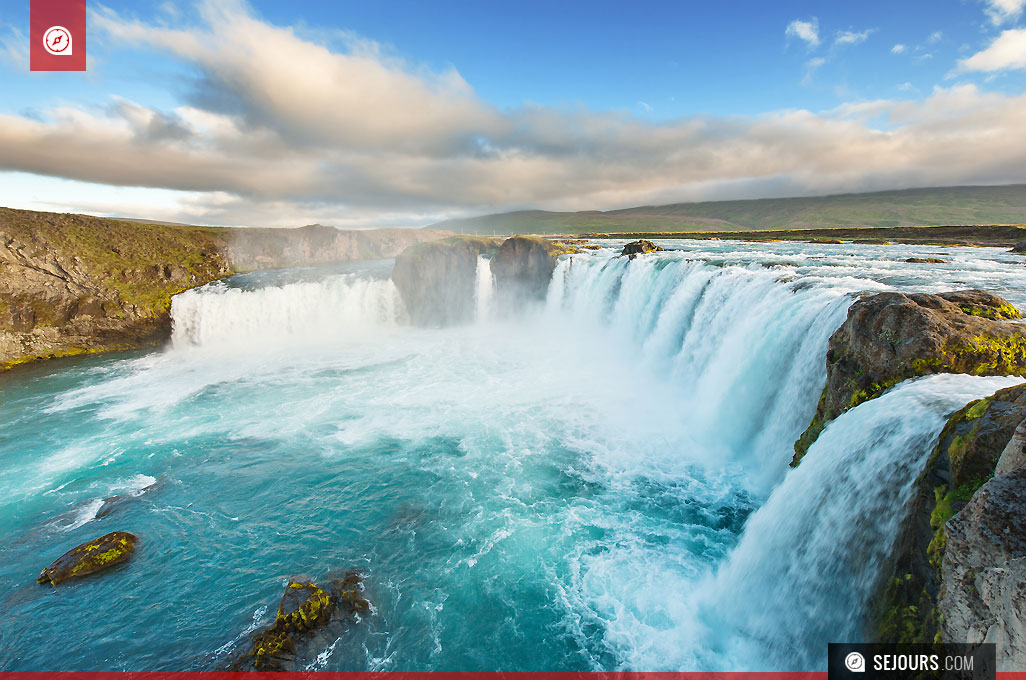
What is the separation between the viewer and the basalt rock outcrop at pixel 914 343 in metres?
8.45

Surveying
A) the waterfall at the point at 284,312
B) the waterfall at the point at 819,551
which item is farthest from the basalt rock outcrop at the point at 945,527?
the waterfall at the point at 284,312

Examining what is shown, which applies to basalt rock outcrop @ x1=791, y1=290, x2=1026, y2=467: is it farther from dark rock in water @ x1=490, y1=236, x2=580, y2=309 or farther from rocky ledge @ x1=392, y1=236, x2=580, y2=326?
rocky ledge @ x1=392, y1=236, x2=580, y2=326

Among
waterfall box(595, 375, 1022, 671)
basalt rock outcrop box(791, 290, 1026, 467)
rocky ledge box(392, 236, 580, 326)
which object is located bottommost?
waterfall box(595, 375, 1022, 671)

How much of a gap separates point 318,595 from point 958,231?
86.8m

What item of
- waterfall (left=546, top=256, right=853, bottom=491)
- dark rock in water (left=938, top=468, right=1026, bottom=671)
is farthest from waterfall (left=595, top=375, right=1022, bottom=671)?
waterfall (left=546, top=256, right=853, bottom=491)

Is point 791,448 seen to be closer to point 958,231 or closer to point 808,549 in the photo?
point 808,549

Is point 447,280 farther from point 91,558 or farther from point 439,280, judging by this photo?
point 91,558

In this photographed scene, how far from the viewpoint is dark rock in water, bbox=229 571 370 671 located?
8094mm

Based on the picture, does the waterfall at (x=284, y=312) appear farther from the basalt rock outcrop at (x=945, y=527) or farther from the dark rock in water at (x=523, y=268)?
the basalt rock outcrop at (x=945, y=527)

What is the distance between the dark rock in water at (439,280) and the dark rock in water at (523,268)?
3.11 m

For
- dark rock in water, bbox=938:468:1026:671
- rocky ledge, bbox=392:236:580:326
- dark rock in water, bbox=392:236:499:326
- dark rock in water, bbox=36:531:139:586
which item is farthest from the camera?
dark rock in water, bbox=392:236:499:326

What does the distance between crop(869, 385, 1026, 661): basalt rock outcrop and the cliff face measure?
159 ft

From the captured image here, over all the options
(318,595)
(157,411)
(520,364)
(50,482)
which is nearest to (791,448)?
(318,595)

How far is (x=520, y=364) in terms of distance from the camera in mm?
28094
